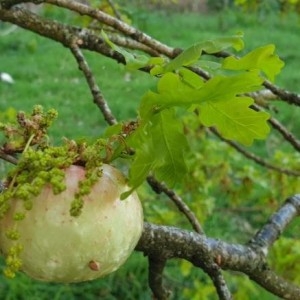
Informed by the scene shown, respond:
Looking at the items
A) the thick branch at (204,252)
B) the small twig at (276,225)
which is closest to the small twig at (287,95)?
the small twig at (276,225)

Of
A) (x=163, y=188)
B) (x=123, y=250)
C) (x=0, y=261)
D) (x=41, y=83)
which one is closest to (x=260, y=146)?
(x=41, y=83)

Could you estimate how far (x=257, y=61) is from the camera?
2.95 ft

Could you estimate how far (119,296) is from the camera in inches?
154

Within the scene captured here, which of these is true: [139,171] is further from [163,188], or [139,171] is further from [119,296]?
[119,296]

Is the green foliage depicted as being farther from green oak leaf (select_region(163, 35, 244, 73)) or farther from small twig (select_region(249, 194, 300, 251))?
small twig (select_region(249, 194, 300, 251))

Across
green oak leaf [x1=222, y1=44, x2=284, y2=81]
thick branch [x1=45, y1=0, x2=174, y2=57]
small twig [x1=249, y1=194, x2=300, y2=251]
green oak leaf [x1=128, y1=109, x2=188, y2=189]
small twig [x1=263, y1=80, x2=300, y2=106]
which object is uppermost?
green oak leaf [x1=222, y1=44, x2=284, y2=81]

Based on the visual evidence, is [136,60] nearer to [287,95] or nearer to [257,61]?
[257,61]

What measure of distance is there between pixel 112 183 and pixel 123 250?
0.08m

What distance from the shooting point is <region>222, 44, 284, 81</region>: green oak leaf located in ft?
2.91

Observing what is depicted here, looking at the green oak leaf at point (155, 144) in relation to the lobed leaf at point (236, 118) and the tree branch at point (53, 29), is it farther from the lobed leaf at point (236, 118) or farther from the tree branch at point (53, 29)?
the tree branch at point (53, 29)

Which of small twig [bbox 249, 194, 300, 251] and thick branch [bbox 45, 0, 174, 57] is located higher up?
thick branch [bbox 45, 0, 174, 57]

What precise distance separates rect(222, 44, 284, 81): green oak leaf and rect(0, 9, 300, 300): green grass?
2211mm

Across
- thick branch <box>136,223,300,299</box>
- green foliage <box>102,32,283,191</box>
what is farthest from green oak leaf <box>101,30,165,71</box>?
thick branch <box>136,223,300,299</box>

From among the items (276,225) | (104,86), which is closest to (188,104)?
(276,225)
